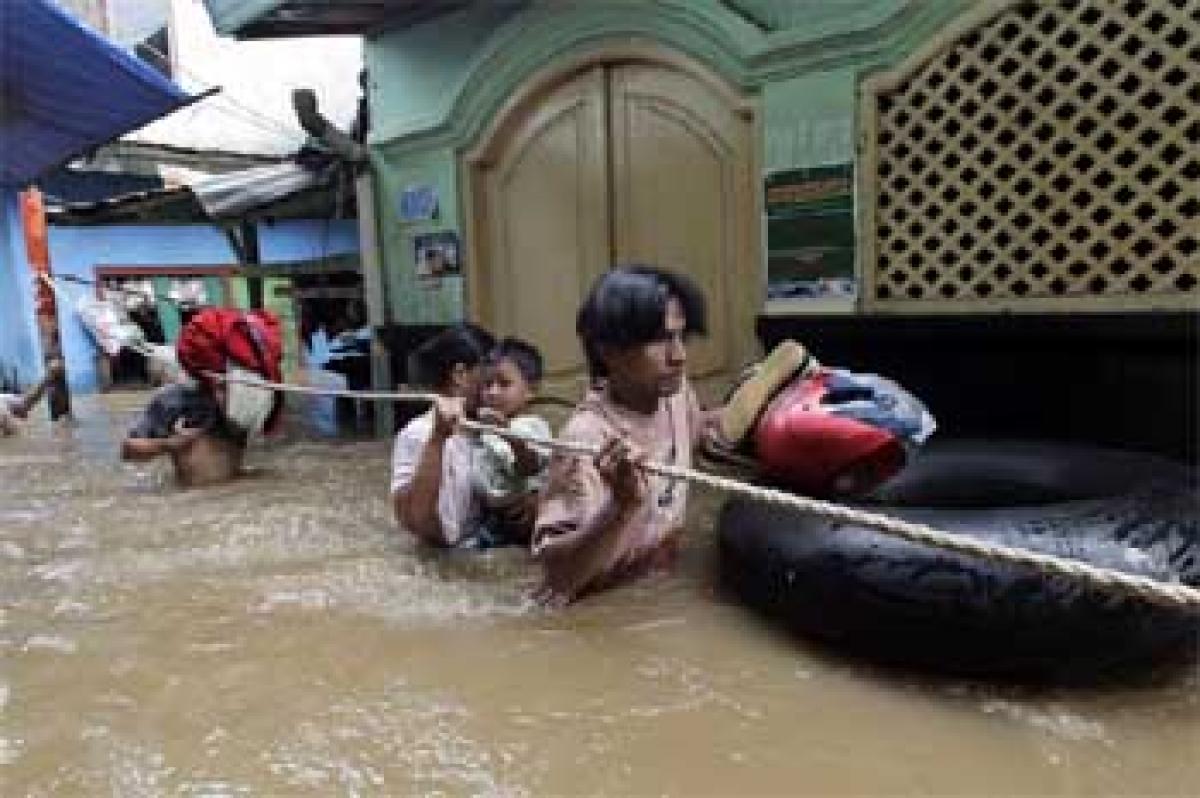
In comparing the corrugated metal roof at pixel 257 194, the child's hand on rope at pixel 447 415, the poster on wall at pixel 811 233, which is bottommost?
the child's hand on rope at pixel 447 415

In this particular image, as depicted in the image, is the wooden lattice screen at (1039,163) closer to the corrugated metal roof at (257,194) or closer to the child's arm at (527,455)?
the child's arm at (527,455)

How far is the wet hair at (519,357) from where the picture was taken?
126 inches

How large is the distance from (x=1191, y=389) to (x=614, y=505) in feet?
7.84

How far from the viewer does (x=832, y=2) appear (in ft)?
13.8

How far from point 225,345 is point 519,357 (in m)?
2.28

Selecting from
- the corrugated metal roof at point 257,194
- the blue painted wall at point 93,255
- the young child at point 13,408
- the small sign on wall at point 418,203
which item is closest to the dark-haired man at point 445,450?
the small sign on wall at point 418,203

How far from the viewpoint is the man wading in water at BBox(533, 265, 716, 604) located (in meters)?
2.51

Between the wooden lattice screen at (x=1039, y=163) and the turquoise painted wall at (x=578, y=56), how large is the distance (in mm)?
161

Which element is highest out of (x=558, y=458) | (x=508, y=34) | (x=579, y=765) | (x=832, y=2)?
(x=508, y=34)

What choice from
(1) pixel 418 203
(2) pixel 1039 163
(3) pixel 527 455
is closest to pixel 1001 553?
(3) pixel 527 455

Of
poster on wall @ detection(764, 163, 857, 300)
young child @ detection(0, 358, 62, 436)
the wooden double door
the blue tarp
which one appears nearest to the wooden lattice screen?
poster on wall @ detection(764, 163, 857, 300)

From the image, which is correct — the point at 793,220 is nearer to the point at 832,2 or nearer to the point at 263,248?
the point at 832,2

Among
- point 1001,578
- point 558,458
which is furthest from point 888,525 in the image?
point 558,458

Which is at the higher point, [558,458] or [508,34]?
[508,34]
